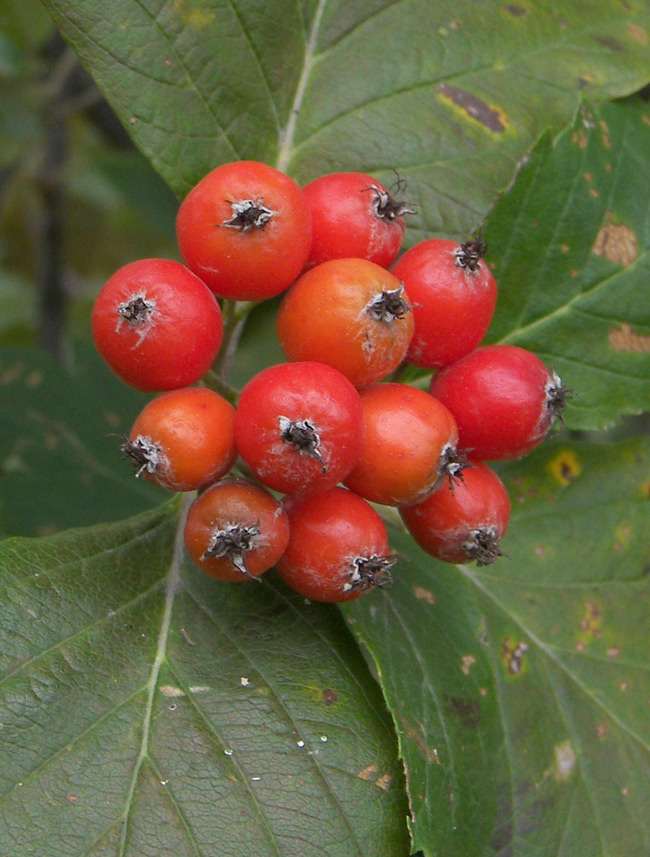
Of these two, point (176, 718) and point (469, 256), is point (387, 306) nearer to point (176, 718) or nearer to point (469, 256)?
point (469, 256)

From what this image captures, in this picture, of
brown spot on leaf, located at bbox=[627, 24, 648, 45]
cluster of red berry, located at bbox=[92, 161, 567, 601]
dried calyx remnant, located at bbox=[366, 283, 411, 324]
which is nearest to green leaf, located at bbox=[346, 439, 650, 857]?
cluster of red berry, located at bbox=[92, 161, 567, 601]

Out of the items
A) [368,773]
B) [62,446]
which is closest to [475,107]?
[368,773]

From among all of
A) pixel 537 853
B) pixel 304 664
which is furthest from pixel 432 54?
pixel 537 853

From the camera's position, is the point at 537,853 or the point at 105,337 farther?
the point at 537,853

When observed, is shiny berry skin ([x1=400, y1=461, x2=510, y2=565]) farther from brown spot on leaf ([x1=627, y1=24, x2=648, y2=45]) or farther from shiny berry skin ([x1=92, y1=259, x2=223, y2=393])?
brown spot on leaf ([x1=627, y1=24, x2=648, y2=45])

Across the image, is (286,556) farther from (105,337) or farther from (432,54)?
(432,54)
